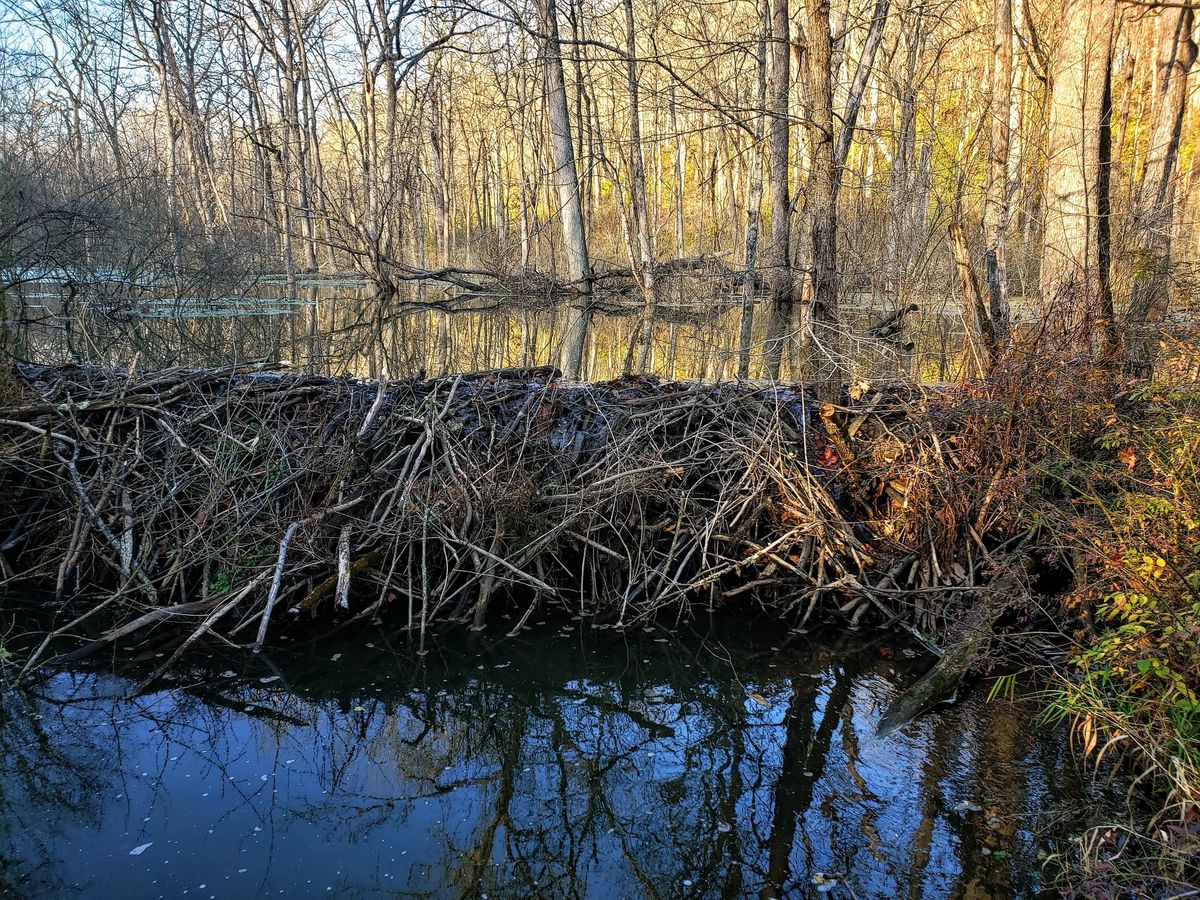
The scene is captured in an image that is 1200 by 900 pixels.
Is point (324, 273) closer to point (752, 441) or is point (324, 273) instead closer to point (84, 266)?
point (84, 266)

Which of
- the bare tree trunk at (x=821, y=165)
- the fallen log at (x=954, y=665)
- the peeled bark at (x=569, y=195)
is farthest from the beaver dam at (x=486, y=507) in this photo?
the peeled bark at (x=569, y=195)

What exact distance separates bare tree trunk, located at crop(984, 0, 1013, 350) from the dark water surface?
278 cm

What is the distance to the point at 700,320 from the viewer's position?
704 inches

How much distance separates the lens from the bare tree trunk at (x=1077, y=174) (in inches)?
209

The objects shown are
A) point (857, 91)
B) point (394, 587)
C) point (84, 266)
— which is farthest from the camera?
point (84, 266)

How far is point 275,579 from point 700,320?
14165mm

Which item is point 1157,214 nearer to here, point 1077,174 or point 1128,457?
point 1077,174

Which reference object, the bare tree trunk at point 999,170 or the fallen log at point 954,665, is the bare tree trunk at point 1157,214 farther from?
the fallen log at point 954,665

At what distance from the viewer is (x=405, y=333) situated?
15.1 metres

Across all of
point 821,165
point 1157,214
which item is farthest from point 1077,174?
point 821,165

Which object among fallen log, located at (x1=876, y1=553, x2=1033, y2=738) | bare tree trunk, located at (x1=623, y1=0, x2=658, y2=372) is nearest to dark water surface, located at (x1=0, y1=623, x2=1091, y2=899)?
fallen log, located at (x1=876, y1=553, x2=1033, y2=738)

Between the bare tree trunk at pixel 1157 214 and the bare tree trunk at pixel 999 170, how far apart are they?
81 centimetres

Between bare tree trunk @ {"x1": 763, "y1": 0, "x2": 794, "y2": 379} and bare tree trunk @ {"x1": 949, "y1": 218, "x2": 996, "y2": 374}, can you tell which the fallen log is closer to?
bare tree trunk @ {"x1": 949, "y1": 218, "x2": 996, "y2": 374}

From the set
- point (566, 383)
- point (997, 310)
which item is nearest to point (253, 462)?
point (566, 383)
